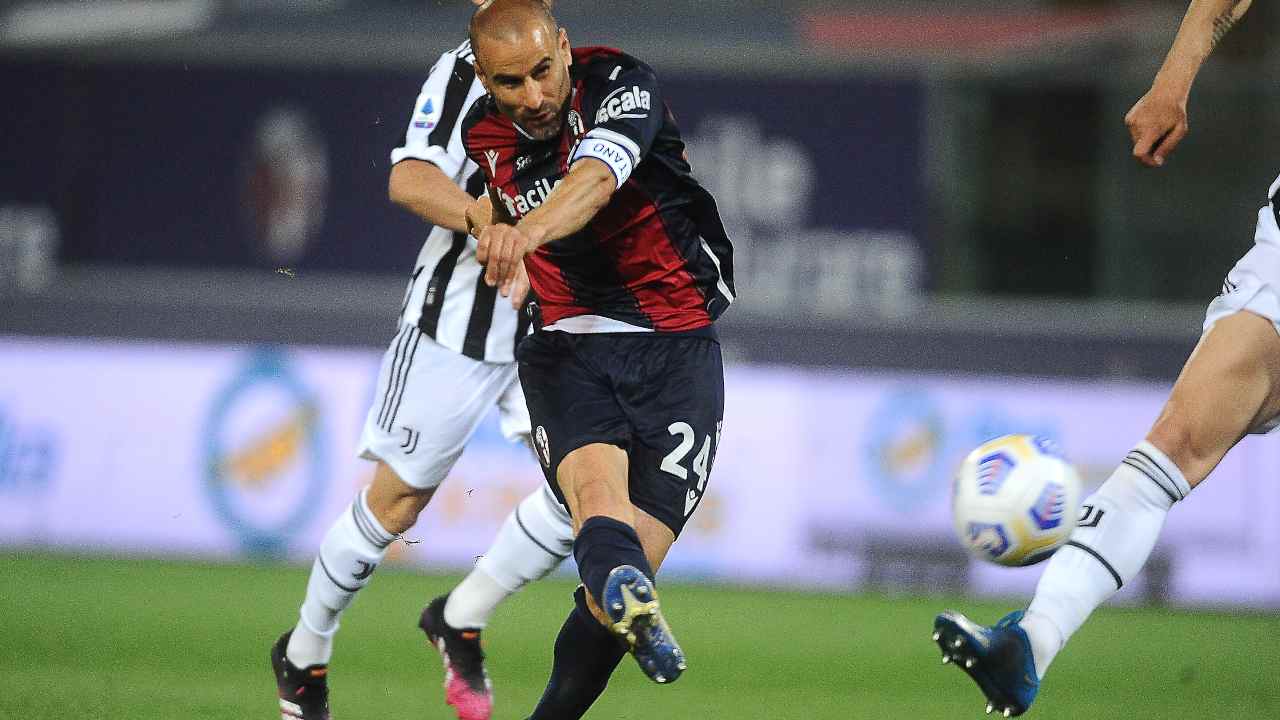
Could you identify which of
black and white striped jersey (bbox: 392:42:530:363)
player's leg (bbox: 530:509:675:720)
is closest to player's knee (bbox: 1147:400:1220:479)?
player's leg (bbox: 530:509:675:720)

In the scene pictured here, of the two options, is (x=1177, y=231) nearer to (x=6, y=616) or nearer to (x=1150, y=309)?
(x=1150, y=309)

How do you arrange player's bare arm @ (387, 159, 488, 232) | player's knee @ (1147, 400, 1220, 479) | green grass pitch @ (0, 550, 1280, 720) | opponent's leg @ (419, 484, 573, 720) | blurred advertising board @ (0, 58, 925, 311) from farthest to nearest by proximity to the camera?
blurred advertising board @ (0, 58, 925, 311) < green grass pitch @ (0, 550, 1280, 720) < opponent's leg @ (419, 484, 573, 720) < player's bare arm @ (387, 159, 488, 232) < player's knee @ (1147, 400, 1220, 479)

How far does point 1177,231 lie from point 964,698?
876 cm

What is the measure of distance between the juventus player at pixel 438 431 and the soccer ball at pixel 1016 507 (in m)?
1.44

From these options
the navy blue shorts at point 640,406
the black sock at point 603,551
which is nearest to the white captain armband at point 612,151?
the navy blue shorts at point 640,406

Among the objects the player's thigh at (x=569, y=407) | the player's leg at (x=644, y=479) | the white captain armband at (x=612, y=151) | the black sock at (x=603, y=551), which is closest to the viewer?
the black sock at (x=603, y=551)

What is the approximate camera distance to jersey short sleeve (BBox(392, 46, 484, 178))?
18.7ft

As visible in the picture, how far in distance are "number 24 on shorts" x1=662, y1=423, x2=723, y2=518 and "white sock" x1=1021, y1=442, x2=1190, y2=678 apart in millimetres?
965

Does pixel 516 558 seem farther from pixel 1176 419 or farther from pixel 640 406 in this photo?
pixel 1176 419

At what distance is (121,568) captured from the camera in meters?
10.5

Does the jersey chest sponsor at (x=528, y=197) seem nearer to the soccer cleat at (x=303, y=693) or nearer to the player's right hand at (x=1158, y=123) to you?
the player's right hand at (x=1158, y=123)

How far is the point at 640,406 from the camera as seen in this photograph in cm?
487

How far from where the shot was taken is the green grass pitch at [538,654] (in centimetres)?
632

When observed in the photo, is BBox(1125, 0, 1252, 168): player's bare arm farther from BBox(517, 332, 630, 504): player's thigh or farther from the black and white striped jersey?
the black and white striped jersey
